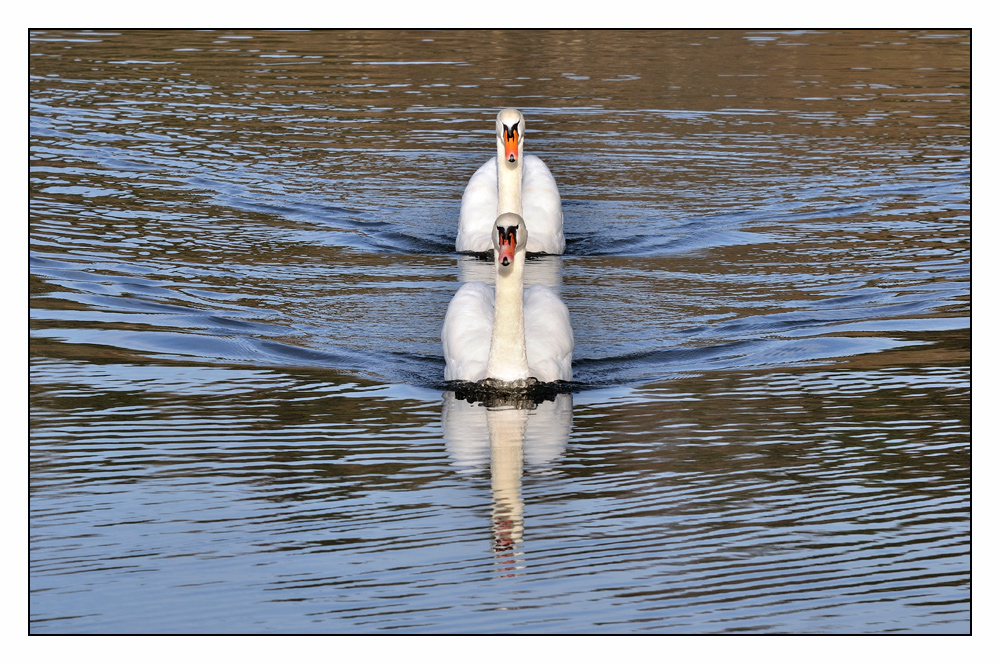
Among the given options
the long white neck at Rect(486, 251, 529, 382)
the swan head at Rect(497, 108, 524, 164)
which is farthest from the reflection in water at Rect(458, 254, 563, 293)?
the long white neck at Rect(486, 251, 529, 382)

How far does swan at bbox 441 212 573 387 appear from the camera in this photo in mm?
12000

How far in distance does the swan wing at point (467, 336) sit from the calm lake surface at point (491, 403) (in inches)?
10.5

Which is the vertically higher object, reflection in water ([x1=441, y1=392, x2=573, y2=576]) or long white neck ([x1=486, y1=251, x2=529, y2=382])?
long white neck ([x1=486, y1=251, x2=529, y2=382])

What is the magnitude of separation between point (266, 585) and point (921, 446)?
4.52 m

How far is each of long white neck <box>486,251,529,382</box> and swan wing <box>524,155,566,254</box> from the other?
15.5 ft

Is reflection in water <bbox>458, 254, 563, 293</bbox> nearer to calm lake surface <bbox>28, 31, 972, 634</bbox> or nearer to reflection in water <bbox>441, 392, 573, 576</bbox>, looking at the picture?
calm lake surface <bbox>28, 31, 972, 634</bbox>

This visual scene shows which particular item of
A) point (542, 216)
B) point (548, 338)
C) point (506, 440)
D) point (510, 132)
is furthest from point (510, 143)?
point (506, 440)

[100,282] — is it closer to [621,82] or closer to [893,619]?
[893,619]

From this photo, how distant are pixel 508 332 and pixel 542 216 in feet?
17.3

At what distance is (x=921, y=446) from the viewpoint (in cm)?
1045

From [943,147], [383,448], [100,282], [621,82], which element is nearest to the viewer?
[383,448]

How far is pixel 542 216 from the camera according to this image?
17.1 m

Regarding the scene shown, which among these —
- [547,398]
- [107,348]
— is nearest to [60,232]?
[107,348]

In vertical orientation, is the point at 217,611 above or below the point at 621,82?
below
